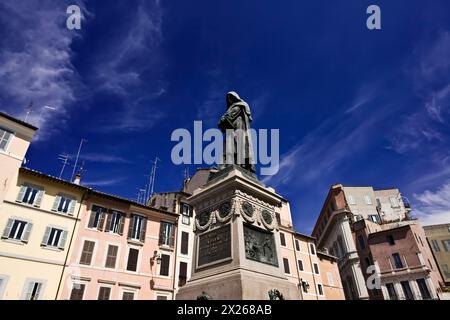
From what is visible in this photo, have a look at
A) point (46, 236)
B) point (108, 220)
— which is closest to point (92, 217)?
point (108, 220)

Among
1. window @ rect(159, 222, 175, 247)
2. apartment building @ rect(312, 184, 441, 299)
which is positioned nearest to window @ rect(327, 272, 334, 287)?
apartment building @ rect(312, 184, 441, 299)

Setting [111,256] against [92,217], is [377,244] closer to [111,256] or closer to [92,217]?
[111,256]

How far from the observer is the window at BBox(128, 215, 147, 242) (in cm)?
2692

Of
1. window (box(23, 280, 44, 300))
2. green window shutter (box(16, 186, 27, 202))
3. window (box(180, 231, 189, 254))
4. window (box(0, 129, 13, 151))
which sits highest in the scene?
window (box(0, 129, 13, 151))

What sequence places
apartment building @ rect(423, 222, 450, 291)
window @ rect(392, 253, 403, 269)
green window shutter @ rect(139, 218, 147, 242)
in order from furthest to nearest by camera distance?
apartment building @ rect(423, 222, 450, 291)
window @ rect(392, 253, 403, 269)
green window shutter @ rect(139, 218, 147, 242)

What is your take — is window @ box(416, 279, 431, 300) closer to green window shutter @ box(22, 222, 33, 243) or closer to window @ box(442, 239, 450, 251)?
window @ box(442, 239, 450, 251)

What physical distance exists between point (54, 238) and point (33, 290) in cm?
394

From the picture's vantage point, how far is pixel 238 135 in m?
9.89

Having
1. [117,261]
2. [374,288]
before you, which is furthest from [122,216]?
[374,288]

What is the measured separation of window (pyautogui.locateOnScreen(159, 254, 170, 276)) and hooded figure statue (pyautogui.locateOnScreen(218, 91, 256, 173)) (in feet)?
69.4

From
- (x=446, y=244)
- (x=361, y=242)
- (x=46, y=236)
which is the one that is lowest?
(x=46, y=236)

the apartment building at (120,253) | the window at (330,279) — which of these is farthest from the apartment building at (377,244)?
the apartment building at (120,253)

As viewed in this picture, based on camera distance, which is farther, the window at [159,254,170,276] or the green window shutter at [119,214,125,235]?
the window at [159,254,170,276]

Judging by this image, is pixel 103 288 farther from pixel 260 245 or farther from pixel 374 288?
pixel 374 288
